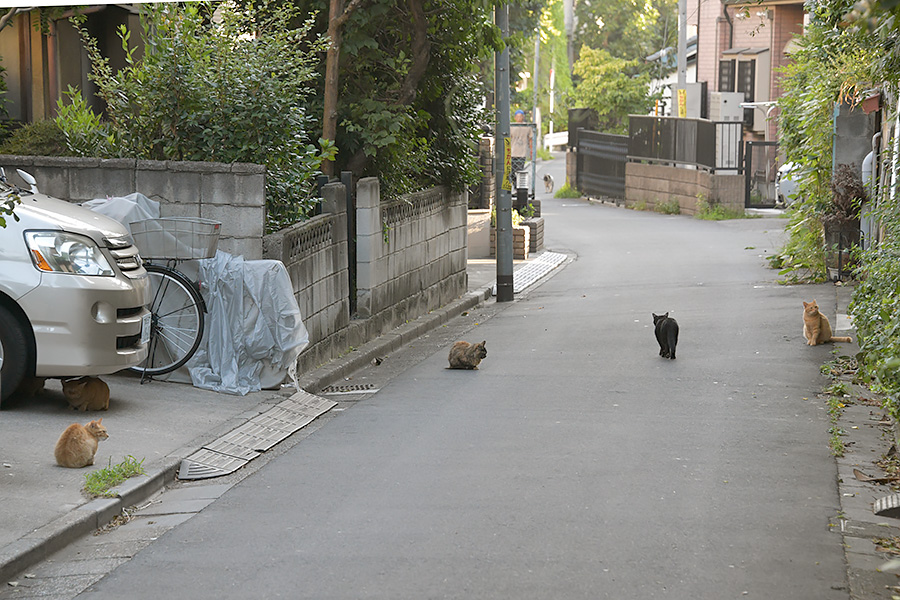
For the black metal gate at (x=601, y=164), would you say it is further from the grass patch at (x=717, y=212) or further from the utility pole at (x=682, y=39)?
the grass patch at (x=717, y=212)

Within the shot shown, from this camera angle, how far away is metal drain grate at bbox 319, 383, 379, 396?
10062 millimetres

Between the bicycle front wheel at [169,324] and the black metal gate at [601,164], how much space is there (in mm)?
27286

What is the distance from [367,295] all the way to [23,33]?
603cm

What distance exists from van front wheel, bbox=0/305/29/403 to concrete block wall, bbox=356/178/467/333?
201 inches

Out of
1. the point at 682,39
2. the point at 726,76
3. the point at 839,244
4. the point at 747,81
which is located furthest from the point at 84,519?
the point at 726,76

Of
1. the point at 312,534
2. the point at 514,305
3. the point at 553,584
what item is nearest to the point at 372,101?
the point at 514,305

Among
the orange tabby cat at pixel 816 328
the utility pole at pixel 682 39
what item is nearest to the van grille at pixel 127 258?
the orange tabby cat at pixel 816 328

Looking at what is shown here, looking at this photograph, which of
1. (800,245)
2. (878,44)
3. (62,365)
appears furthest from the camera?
(800,245)

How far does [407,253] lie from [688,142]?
19306 millimetres

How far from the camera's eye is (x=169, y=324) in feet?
30.5

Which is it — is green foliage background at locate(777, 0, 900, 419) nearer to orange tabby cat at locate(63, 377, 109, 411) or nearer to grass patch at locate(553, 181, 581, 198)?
orange tabby cat at locate(63, 377, 109, 411)

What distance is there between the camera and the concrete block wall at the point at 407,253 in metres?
12.5

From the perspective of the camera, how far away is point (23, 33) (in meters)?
14.2

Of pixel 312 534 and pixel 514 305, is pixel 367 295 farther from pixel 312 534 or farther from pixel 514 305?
pixel 312 534
